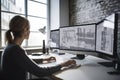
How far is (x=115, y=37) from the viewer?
1147mm

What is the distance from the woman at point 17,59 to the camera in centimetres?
112

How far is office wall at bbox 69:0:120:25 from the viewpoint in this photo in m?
2.75

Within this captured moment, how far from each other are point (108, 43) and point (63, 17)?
8.40 feet

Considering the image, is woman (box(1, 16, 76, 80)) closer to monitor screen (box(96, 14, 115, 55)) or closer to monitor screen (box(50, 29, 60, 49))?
monitor screen (box(96, 14, 115, 55))

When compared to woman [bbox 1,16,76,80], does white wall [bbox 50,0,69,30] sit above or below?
above

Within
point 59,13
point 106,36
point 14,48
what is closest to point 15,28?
point 14,48

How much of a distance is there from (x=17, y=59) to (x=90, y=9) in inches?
97.8

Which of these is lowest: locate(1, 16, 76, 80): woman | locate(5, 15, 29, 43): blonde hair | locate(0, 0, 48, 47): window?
locate(1, 16, 76, 80): woman

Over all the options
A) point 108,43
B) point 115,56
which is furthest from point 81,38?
point 115,56

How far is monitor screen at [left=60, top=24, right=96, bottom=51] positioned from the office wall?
3.92 ft

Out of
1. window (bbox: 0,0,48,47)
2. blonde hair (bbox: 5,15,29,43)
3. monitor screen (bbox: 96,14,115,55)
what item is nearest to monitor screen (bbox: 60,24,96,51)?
monitor screen (bbox: 96,14,115,55)

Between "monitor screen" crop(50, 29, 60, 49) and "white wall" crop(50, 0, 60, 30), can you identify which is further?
Answer: "white wall" crop(50, 0, 60, 30)

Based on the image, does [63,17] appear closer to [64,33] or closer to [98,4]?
[98,4]

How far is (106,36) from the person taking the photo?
134 cm
